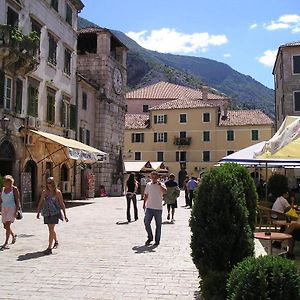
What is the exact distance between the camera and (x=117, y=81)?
38219mm

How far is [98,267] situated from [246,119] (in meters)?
55.6

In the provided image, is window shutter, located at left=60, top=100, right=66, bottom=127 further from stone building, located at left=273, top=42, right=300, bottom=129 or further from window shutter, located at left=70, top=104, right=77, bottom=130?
stone building, located at left=273, top=42, right=300, bottom=129

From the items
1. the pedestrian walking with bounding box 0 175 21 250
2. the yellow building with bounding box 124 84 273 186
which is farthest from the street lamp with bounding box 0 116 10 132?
the yellow building with bounding box 124 84 273 186

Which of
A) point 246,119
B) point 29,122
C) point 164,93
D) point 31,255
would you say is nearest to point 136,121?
point 164,93

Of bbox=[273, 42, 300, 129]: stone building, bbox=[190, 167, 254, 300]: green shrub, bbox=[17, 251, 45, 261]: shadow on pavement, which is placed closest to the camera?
bbox=[190, 167, 254, 300]: green shrub

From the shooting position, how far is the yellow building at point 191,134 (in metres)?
60.8

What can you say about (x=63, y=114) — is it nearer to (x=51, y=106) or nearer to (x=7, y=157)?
(x=51, y=106)

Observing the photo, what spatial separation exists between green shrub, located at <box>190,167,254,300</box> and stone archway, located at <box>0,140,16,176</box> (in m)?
16.2

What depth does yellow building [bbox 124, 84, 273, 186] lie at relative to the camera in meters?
60.8

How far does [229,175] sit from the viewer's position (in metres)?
5.55

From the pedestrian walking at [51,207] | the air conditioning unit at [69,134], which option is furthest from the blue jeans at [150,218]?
the air conditioning unit at [69,134]

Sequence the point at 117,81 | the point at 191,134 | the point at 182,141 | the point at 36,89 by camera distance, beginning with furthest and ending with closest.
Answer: the point at 191,134 < the point at 182,141 < the point at 117,81 < the point at 36,89

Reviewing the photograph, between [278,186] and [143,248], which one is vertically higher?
[278,186]

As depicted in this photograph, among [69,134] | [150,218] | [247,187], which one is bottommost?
[150,218]
